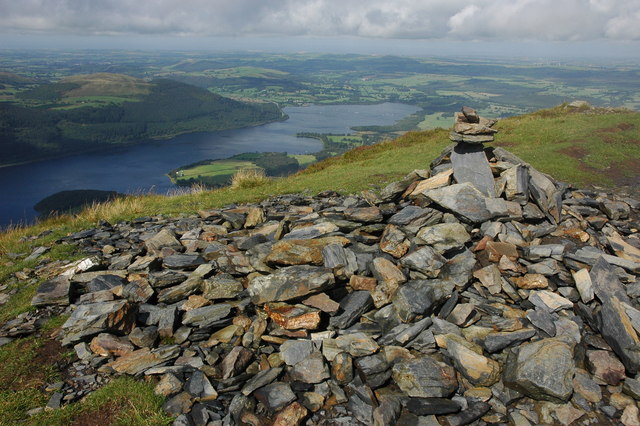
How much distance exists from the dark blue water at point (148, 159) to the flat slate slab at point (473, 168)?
68912mm

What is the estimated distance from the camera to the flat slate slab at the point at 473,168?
38.6ft

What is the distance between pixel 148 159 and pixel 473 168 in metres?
142

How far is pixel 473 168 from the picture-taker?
1209 cm

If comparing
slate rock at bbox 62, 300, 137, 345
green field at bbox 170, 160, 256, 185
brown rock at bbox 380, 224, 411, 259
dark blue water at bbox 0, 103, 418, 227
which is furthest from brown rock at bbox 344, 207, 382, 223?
green field at bbox 170, 160, 256, 185

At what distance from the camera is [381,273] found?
855cm

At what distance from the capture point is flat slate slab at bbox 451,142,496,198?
464 inches

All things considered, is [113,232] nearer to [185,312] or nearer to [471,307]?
[185,312]

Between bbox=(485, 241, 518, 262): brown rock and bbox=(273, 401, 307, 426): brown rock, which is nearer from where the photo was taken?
bbox=(273, 401, 307, 426): brown rock

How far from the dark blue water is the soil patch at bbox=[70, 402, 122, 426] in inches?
2798

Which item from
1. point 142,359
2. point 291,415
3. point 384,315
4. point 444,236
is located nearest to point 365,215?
point 444,236

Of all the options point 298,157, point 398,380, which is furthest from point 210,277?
point 298,157

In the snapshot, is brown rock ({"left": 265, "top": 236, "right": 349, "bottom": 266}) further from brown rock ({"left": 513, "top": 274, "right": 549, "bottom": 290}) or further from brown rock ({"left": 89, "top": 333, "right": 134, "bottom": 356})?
brown rock ({"left": 513, "top": 274, "right": 549, "bottom": 290})

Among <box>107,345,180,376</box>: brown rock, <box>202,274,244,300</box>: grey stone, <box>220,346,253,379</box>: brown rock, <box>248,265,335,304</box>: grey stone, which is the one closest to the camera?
<box>220,346,253,379</box>: brown rock

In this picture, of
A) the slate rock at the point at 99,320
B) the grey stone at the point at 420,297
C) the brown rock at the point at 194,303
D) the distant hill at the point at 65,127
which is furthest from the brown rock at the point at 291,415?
the distant hill at the point at 65,127
